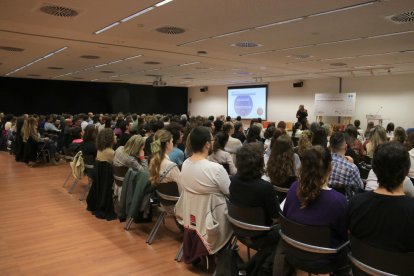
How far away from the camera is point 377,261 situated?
5.94ft

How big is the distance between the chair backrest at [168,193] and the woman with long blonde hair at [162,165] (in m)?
0.05

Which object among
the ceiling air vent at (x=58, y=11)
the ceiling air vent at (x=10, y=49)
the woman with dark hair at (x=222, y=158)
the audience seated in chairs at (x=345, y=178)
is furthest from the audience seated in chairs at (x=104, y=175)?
the ceiling air vent at (x=10, y=49)

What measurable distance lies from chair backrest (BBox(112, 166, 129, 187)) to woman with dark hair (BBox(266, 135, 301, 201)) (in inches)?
76.6

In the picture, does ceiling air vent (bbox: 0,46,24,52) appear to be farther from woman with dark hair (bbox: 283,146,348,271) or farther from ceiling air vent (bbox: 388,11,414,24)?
woman with dark hair (bbox: 283,146,348,271)

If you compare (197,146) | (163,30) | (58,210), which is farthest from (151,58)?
(197,146)

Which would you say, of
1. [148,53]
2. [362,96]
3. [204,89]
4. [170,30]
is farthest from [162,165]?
[204,89]

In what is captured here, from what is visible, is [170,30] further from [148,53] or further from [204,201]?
[204,201]

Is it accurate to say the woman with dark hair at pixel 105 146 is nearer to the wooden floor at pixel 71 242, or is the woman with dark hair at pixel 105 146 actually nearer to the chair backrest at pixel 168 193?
the wooden floor at pixel 71 242

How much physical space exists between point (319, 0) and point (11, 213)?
523 cm

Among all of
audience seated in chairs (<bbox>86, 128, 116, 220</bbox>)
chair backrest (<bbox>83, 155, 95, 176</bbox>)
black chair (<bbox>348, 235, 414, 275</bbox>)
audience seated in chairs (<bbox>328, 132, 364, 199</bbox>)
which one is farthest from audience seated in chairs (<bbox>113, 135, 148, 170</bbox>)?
black chair (<bbox>348, 235, 414, 275</bbox>)

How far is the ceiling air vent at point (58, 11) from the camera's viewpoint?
4.66 metres

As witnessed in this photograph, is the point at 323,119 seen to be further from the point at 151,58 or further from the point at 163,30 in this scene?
the point at 163,30

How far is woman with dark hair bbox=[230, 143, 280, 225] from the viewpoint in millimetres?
2572

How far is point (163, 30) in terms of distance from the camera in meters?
5.89
